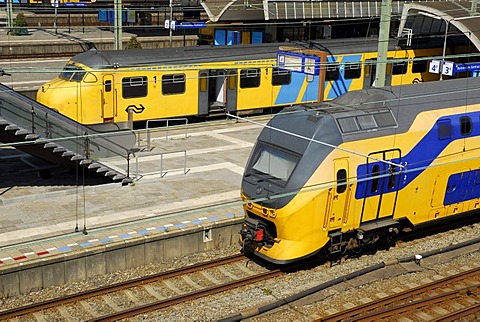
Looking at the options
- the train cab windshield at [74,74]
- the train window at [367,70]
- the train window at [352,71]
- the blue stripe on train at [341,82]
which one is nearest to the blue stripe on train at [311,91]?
the blue stripe on train at [341,82]

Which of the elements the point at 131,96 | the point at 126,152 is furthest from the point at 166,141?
the point at 126,152

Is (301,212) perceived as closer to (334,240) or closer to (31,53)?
(334,240)

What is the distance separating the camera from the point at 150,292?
53.1ft

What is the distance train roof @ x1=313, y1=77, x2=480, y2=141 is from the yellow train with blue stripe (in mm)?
28

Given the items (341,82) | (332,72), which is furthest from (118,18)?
(341,82)

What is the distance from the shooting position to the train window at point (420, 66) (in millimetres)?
35438

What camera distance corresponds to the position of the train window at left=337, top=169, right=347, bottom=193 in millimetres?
16344

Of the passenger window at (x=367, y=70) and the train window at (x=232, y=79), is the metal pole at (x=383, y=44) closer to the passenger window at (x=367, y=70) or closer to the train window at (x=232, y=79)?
the train window at (x=232, y=79)

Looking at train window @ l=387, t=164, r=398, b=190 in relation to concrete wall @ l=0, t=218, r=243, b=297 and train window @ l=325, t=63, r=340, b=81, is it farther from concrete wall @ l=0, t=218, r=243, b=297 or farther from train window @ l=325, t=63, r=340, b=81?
train window @ l=325, t=63, r=340, b=81

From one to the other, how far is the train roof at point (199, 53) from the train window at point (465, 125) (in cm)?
1309

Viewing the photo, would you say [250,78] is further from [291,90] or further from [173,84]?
[173,84]

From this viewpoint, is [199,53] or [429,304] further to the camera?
[199,53]

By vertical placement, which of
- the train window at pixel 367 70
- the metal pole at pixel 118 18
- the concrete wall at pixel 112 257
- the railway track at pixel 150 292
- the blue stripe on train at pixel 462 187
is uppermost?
the metal pole at pixel 118 18

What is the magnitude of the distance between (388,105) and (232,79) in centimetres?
1336
